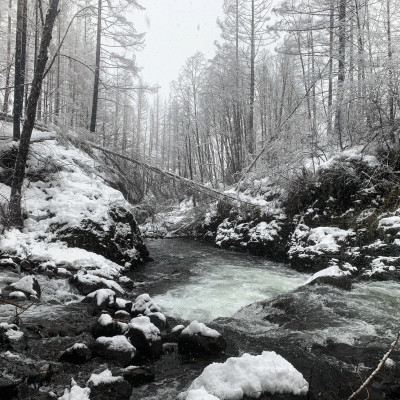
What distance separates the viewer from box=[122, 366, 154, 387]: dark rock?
373 cm

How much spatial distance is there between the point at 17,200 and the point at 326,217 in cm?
952

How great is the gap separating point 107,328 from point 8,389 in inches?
63.4

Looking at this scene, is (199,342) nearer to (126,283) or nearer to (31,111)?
(126,283)

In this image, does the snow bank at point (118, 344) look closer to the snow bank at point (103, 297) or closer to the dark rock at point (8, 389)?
the dark rock at point (8, 389)

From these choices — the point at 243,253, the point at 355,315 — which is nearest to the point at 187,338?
the point at 355,315

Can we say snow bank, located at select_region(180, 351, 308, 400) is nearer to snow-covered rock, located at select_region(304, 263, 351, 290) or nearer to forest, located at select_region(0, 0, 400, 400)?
forest, located at select_region(0, 0, 400, 400)

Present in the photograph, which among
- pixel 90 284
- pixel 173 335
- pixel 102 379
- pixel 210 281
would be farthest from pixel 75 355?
pixel 210 281

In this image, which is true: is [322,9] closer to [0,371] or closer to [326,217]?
[326,217]

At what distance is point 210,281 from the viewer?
8.77 m

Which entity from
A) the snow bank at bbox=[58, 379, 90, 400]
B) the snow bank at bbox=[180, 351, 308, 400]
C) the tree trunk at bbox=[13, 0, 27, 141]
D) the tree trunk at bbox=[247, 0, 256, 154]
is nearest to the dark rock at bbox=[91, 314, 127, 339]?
the snow bank at bbox=[58, 379, 90, 400]

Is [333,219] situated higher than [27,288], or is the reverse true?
[333,219]

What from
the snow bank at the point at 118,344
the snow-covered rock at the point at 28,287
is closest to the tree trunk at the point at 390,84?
the snow bank at the point at 118,344

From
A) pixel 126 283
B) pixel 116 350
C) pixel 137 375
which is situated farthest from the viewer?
pixel 126 283

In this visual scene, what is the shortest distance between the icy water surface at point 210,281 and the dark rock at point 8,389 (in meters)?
3.29
